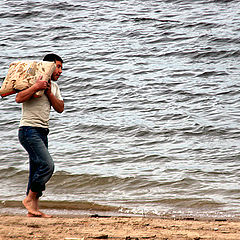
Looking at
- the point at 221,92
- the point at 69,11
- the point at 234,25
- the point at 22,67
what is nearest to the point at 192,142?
the point at 221,92

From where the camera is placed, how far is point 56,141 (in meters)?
10.4

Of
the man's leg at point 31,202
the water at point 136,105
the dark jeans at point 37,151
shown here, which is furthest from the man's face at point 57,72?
the water at point 136,105

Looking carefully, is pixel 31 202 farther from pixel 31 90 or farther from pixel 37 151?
pixel 31 90

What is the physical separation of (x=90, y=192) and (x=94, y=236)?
2.92m

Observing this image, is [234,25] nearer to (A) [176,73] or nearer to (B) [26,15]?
(A) [176,73]

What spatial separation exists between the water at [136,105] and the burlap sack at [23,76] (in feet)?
7.92

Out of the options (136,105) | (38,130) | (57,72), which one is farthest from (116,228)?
(136,105)

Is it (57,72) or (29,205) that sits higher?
(57,72)

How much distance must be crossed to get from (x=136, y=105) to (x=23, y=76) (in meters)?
7.91

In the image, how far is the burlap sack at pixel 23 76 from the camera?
16.9 feet

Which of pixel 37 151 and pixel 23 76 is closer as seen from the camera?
pixel 23 76

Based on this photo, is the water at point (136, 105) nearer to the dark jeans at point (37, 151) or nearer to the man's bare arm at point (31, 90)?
the dark jeans at point (37, 151)

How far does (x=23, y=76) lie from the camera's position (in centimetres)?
517

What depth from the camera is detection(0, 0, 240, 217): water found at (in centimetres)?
751
